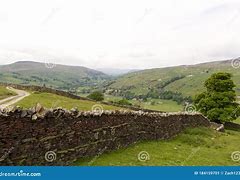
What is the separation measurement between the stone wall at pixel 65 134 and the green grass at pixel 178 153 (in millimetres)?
533

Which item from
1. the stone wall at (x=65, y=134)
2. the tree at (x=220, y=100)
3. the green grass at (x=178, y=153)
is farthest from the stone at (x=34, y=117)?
the tree at (x=220, y=100)

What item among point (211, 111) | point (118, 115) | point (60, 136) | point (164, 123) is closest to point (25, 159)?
point (60, 136)

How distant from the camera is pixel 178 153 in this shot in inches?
782

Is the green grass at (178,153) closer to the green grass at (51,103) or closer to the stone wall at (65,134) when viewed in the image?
the stone wall at (65,134)

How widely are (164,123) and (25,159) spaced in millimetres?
14281

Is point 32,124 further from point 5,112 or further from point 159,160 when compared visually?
point 159,160

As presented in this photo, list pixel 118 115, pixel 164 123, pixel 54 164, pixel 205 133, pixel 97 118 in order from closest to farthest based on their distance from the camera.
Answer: pixel 54 164, pixel 97 118, pixel 118 115, pixel 164 123, pixel 205 133

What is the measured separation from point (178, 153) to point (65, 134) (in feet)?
25.8

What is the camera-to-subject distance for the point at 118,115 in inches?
730

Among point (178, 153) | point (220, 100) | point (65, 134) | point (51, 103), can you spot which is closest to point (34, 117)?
point (65, 134)

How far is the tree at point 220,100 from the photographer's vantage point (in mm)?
50719

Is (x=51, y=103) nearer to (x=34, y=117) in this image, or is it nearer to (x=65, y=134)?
(x=65, y=134)

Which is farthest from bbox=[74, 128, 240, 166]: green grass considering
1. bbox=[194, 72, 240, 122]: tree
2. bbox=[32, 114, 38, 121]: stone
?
bbox=[194, 72, 240, 122]: tree

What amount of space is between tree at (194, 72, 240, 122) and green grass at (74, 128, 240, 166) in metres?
23.2
